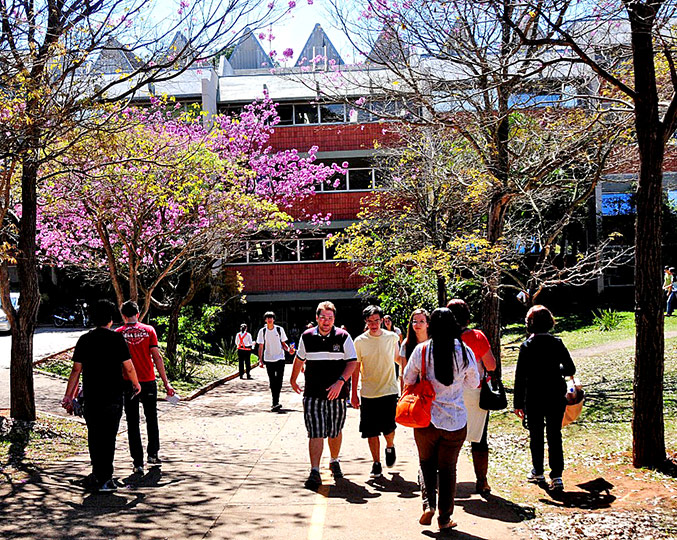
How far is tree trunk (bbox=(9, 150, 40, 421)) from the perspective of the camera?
11234 millimetres

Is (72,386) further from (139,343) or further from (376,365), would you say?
(376,365)

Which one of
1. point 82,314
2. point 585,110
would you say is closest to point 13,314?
point 585,110

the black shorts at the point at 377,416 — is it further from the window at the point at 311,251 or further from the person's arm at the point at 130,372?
the window at the point at 311,251

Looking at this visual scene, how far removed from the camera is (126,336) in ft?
28.2

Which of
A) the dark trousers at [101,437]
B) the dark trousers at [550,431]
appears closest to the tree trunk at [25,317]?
the dark trousers at [101,437]

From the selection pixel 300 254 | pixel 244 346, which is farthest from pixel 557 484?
pixel 300 254

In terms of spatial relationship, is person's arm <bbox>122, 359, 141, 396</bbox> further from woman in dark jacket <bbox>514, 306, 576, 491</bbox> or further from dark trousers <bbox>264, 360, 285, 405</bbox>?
dark trousers <bbox>264, 360, 285, 405</bbox>

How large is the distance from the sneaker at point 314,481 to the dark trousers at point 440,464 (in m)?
1.62

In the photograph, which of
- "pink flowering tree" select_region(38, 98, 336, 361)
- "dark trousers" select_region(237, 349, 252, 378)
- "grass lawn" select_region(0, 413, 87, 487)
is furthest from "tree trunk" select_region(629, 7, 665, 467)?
"dark trousers" select_region(237, 349, 252, 378)

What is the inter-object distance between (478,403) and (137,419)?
3763 mm

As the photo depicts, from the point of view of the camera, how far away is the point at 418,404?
6.04 m

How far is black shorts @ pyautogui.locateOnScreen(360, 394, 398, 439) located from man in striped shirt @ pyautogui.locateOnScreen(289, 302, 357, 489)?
32 cm

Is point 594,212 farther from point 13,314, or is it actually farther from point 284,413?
point 13,314

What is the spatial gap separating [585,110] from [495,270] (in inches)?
134
